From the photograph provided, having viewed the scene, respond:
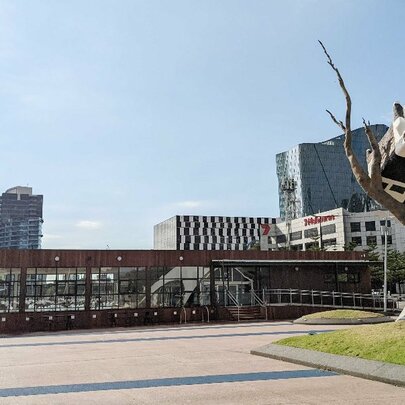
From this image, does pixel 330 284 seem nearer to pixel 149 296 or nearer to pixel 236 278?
pixel 236 278

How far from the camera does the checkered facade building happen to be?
430 feet

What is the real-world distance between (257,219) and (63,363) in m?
129

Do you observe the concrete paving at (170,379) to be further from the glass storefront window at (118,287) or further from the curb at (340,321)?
the glass storefront window at (118,287)

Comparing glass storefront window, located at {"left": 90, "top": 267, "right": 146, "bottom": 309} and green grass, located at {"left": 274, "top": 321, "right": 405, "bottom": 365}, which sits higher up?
glass storefront window, located at {"left": 90, "top": 267, "right": 146, "bottom": 309}

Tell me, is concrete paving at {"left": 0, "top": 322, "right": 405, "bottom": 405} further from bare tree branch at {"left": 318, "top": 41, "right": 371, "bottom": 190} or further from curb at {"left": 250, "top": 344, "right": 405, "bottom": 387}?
bare tree branch at {"left": 318, "top": 41, "right": 371, "bottom": 190}

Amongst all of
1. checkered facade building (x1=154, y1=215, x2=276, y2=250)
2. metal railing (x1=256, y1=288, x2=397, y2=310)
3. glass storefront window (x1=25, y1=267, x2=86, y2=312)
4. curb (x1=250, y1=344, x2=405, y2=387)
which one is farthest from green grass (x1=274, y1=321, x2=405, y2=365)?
checkered facade building (x1=154, y1=215, x2=276, y2=250)

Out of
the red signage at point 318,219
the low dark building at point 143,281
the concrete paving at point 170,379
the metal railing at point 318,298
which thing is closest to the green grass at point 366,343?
the concrete paving at point 170,379

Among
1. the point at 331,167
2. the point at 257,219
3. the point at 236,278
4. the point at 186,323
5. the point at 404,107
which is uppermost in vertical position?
the point at 331,167

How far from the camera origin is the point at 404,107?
50.3ft

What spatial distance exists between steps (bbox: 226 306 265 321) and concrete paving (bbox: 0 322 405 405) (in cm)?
1297

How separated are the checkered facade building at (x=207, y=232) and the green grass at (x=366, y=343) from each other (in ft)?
379

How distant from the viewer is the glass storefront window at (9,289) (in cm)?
2645

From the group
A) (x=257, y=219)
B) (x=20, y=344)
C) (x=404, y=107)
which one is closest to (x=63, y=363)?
(x=20, y=344)

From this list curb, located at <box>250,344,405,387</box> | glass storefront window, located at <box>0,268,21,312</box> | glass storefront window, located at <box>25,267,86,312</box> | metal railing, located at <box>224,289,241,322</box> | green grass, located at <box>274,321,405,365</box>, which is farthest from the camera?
metal railing, located at <box>224,289,241,322</box>
